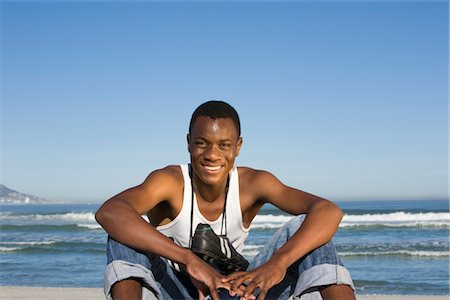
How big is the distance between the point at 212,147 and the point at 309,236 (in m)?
0.73

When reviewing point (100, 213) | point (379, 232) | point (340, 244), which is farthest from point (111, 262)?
point (379, 232)

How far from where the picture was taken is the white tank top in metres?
3.41

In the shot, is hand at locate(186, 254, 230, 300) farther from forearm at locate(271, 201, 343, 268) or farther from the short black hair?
the short black hair

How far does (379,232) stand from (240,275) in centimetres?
1565

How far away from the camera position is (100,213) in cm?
298

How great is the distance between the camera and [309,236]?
2859mm

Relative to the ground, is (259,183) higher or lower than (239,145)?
lower

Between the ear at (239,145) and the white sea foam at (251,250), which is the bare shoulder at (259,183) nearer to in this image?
the ear at (239,145)

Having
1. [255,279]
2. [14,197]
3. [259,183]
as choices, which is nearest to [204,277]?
[255,279]

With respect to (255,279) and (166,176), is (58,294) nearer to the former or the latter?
(166,176)

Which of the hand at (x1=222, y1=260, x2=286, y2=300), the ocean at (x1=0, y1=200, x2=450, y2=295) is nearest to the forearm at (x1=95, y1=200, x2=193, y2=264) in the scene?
the hand at (x1=222, y1=260, x2=286, y2=300)

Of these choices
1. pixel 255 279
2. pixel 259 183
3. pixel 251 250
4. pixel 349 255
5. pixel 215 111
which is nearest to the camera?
pixel 255 279

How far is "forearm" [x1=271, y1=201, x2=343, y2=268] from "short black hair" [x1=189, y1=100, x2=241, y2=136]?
670mm

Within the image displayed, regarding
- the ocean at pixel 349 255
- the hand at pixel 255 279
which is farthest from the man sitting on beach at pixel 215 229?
the ocean at pixel 349 255
